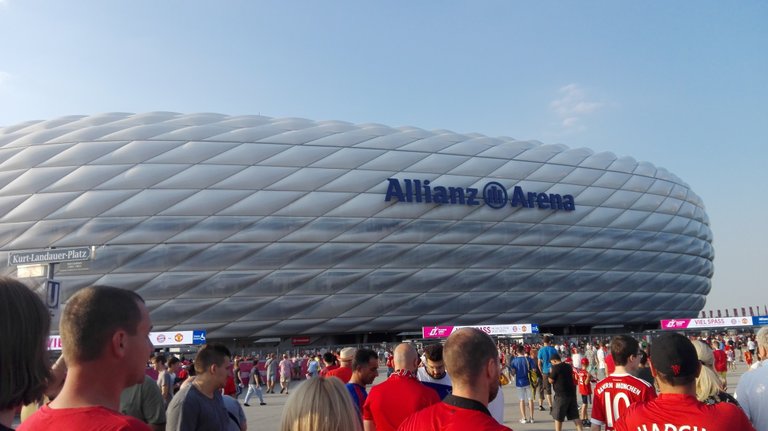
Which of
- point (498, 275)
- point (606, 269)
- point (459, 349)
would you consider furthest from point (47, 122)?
point (459, 349)

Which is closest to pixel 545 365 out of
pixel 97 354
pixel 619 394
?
pixel 619 394

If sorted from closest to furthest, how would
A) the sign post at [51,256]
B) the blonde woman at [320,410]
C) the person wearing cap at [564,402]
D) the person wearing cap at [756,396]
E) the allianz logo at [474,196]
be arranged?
the blonde woman at [320,410] → the person wearing cap at [756,396] → the person wearing cap at [564,402] → the sign post at [51,256] → the allianz logo at [474,196]

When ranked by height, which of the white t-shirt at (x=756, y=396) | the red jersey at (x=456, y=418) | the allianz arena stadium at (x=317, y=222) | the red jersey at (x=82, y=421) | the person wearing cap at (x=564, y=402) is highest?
the allianz arena stadium at (x=317, y=222)

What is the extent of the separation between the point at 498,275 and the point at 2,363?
39.0m

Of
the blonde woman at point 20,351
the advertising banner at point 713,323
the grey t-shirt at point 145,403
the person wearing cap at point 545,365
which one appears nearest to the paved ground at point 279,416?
the person wearing cap at point 545,365

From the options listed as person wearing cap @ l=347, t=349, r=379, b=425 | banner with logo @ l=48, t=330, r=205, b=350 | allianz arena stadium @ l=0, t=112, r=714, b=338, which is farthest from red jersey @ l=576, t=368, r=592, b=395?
allianz arena stadium @ l=0, t=112, r=714, b=338

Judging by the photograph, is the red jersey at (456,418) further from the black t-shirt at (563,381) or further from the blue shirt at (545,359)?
the blue shirt at (545,359)

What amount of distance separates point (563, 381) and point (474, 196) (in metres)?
29.3

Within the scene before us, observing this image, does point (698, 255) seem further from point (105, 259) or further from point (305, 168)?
point (105, 259)

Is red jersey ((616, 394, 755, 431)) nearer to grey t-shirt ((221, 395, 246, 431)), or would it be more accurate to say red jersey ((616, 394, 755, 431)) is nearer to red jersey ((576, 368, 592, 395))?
grey t-shirt ((221, 395, 246, 431))

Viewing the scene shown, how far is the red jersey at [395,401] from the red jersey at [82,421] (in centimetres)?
285

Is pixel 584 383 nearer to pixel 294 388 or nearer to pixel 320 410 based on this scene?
pixel 294 388

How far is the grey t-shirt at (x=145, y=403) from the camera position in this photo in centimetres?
475

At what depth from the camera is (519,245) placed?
40.1 meters
